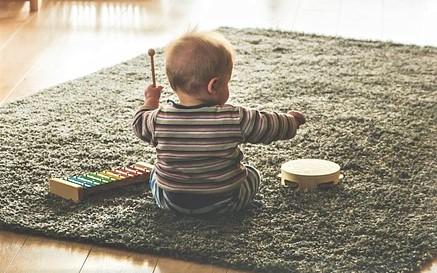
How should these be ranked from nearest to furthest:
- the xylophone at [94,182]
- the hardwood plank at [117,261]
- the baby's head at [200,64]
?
the hardwood plank at [117,261]
the baby's head at [200,64]
the xylophone at [94,182]

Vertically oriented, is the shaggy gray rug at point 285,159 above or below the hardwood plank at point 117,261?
above

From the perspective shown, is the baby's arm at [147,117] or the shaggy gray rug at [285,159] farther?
the baby's arm at [147,117]

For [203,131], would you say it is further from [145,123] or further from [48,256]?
[48,256]

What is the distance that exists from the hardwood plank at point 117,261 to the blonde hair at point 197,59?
34 cm

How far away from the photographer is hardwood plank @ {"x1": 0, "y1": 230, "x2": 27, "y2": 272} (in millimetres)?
1798

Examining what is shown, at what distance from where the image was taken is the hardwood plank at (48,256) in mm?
1772

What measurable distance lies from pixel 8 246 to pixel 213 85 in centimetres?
49

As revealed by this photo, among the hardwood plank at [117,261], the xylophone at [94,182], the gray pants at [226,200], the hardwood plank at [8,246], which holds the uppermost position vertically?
the gray pants at [226,200]

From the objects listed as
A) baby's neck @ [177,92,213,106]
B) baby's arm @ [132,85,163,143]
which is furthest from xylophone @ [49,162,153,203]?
baby's neck @ [177,92,213,106]

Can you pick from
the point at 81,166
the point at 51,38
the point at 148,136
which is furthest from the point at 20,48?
the point at 148,136

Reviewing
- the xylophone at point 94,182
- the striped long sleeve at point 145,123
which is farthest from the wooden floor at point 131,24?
the striped long sleeve at point 145,123

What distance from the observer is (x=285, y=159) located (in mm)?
2227

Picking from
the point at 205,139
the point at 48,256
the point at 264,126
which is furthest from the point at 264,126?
the point at 48,256

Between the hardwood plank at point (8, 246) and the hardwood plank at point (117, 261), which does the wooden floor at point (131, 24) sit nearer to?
the hardwood plank at point (8, 246)
